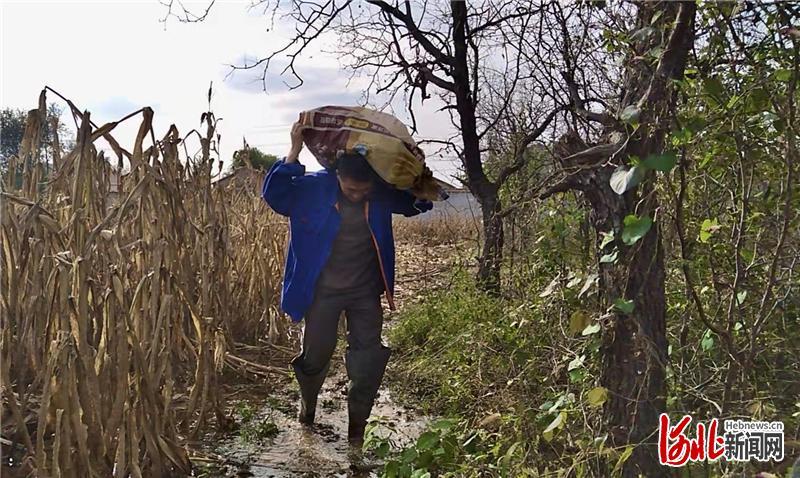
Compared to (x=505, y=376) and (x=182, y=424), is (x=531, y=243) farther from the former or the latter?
(x=182, y=424)

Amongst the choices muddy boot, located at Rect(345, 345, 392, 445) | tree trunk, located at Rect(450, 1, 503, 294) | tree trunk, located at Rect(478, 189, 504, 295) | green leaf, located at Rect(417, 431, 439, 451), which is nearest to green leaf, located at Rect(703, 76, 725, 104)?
green leaf, located at Rect(417, 431, 439, 451)

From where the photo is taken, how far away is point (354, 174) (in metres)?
3.40

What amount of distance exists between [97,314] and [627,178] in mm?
2027

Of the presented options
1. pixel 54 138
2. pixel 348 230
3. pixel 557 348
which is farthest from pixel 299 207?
pixel 557 348

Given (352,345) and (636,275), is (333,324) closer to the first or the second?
(352,345)

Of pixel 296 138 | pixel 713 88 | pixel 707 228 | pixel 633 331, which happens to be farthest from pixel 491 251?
pixel 713 88

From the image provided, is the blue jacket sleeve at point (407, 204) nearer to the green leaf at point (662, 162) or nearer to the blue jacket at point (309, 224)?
the blue jacket at point (309, 224)

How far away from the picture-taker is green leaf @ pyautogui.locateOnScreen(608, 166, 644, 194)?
5.38 feet

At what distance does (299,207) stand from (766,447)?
7.78 ft

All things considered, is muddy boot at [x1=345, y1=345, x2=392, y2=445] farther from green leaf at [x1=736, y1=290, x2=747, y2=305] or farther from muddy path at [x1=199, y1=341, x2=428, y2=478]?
green leaf at [x1=736, y1=290, x2=747, y2=305]

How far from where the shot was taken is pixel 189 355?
3.65 meters

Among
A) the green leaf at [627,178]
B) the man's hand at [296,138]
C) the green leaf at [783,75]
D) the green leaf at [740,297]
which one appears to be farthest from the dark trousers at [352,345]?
the green leaf at [783,75]

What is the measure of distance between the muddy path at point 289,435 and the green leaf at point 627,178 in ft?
5.55

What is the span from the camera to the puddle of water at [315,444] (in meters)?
3.16
